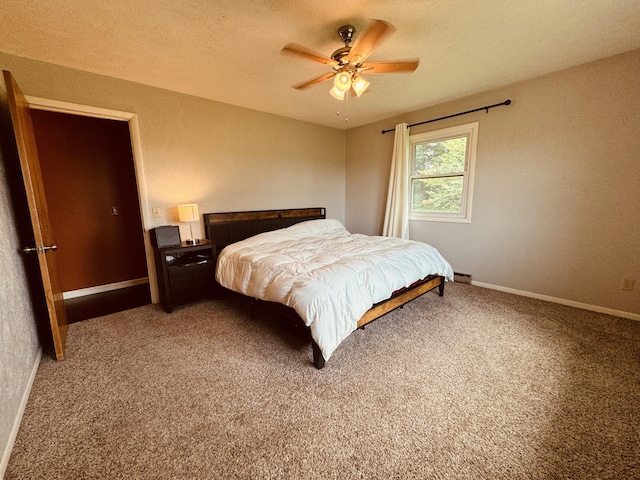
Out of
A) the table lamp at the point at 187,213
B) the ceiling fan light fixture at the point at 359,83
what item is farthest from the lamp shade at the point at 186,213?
the ceiling fan light fixture at the point at 359,83

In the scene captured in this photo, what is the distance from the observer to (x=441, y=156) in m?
3.71

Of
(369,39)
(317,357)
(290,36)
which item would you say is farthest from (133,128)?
(317,357)

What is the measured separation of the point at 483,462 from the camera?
3.92 ft

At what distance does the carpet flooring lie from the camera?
1196 millimetres

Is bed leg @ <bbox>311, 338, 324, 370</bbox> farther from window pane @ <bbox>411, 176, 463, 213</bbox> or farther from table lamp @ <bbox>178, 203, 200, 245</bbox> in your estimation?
window pane @ <bbox>411, 176, 463, 213</bbox>

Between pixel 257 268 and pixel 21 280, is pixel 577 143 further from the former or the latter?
pixel 21 280

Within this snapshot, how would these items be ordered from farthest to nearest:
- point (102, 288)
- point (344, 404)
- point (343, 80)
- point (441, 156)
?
point (441, 156) < point (102, 288) < point (343, 80) < point (344, 404)

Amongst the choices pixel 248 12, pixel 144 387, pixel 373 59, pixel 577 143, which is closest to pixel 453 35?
pixel 373 59

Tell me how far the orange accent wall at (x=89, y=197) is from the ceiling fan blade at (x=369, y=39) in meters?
3.02

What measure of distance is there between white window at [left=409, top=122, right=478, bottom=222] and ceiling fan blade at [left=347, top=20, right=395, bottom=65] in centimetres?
226

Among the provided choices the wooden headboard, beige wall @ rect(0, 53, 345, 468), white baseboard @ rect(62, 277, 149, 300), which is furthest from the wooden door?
white baseboard @ rect(62, 277, 149, 300)

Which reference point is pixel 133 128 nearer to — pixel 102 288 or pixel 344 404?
pixel 102 288

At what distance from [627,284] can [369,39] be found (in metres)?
3.38

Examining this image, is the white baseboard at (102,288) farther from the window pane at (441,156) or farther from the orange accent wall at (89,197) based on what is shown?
the window pane at (441,156)
